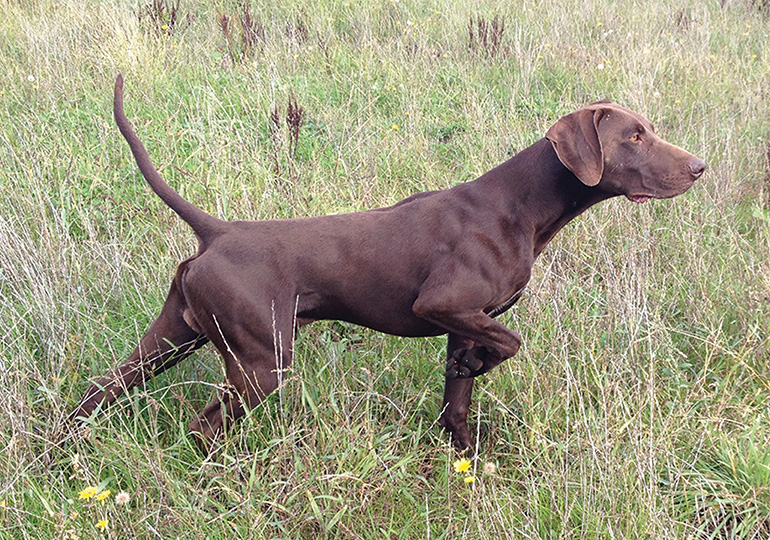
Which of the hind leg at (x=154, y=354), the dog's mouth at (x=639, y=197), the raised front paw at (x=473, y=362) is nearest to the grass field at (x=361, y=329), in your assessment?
the hind leg at (x=154, y=354)

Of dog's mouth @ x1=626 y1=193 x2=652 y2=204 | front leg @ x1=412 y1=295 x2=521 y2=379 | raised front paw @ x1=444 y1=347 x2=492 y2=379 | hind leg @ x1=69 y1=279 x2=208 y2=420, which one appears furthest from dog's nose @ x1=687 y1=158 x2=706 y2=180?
hind leg @ x1=69 y1=279 x2=208 y2=420

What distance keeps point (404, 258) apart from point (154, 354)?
3.40ft

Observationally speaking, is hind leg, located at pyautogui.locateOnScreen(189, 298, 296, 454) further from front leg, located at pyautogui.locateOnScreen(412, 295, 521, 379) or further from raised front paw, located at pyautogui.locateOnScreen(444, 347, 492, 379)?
raised front paw, located at pyautogui.locateOnScreen(444, 347, 492, 379)

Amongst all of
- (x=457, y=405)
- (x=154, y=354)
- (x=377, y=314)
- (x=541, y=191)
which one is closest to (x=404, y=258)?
(x=377, y=314)

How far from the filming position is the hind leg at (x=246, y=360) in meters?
2.54

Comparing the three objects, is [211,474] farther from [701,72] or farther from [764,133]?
[701,72]

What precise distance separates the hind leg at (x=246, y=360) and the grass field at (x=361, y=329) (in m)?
0.09

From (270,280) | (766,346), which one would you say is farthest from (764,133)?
(270,280)

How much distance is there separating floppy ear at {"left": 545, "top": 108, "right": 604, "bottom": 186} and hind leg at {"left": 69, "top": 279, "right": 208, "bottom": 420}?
147cm

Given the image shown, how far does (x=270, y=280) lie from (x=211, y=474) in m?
0.68

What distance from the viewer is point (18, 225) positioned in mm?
3789

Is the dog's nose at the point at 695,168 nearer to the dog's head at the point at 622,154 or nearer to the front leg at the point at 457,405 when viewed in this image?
the dog's head at the point at 622,154

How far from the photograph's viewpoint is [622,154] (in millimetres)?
2645

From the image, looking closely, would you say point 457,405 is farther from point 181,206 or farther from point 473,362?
point 181,206
